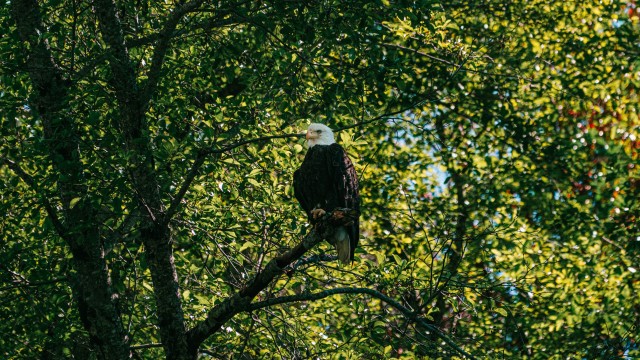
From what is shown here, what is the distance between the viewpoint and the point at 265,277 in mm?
6000

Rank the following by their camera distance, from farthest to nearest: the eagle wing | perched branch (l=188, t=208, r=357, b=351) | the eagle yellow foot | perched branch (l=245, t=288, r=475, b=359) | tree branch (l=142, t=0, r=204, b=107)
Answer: the eagle wing → the eagle yellow foot → tree branch (l=142, t=0, r=204, b=107) → perched branch (l=188, t=208, r=357, b=351) → perched branch (l=245, t=288, r=475, b=359)

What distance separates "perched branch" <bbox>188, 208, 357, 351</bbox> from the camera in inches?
232

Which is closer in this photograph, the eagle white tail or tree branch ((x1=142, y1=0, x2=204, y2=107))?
tree branch ((x1=142, y1=0, x2=204, y2=107))

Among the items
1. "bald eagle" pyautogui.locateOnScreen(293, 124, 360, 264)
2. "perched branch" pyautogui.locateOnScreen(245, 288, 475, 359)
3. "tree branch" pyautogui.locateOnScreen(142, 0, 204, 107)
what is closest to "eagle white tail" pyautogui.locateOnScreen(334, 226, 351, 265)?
"bald eagle" pyautogui.locateOnScreen(293, 124, 360, 264)

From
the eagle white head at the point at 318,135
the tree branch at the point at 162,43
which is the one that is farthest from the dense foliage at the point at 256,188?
the eagle white head at the point at 318,135

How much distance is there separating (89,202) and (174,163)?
740mm

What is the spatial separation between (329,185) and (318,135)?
511mm

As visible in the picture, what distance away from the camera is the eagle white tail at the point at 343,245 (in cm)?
709

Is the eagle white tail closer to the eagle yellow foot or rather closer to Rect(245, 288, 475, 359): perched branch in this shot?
the eagle yellow foot

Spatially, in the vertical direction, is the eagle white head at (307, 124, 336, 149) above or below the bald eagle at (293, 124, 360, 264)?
above

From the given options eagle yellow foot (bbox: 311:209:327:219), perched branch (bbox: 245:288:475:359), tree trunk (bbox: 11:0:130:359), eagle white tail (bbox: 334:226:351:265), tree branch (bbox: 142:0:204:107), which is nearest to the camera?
perched branch (bbox: 245:288:475:359)

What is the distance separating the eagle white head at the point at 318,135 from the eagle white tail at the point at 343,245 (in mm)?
903

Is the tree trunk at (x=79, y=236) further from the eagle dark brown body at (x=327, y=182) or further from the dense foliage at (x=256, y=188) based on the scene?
the eagle dark brown body at (x=327, y=182)

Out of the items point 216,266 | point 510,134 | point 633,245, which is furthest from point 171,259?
point 510,134
